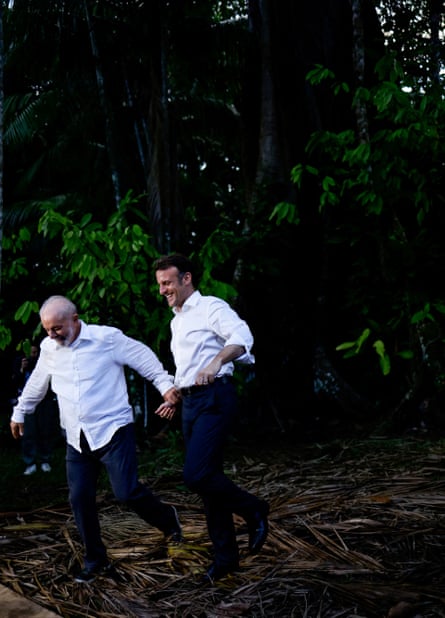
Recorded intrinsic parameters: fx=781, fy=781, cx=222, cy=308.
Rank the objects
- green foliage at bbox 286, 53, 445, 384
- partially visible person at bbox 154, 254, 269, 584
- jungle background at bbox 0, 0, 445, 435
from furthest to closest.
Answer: jungle background at bbox 0, 0, 445, 435, green foliage at bbox 286, 53, 445, 384, partially visible person at bbox 154, 254, 269, 584

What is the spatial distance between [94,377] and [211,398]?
737 millimetres

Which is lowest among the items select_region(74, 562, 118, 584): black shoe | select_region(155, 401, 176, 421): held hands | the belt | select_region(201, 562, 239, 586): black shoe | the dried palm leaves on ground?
the dried palm leaves on ground

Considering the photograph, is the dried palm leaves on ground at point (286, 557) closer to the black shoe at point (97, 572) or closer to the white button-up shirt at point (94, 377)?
the black shoe at point (97, 572)

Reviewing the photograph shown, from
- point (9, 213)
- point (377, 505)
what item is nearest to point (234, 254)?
point (377, 505)

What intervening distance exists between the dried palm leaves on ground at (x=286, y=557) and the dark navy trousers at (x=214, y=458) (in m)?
0.25

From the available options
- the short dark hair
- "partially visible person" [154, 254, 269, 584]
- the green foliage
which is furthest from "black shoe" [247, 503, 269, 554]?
the green foliage

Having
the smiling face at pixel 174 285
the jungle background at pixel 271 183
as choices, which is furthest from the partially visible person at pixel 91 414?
the jungle background at pixel 271 183

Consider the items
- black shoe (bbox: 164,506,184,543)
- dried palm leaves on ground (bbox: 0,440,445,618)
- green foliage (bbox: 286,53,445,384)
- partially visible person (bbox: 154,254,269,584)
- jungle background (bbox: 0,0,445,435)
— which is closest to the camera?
dried palm leaves on ground (bbox: 0,440,445,618)

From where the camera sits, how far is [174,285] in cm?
441

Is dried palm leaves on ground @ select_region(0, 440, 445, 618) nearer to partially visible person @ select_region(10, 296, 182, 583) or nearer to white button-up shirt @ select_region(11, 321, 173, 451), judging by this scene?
partially visible person @ select_region(10, 296, 182, 583)

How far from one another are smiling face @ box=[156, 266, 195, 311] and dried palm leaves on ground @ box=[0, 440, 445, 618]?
1550mm

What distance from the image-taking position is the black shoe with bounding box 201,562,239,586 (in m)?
4.24

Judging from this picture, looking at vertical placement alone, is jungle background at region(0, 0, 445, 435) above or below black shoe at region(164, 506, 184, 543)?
above

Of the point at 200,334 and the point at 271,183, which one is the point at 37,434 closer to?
the point at 271,183
